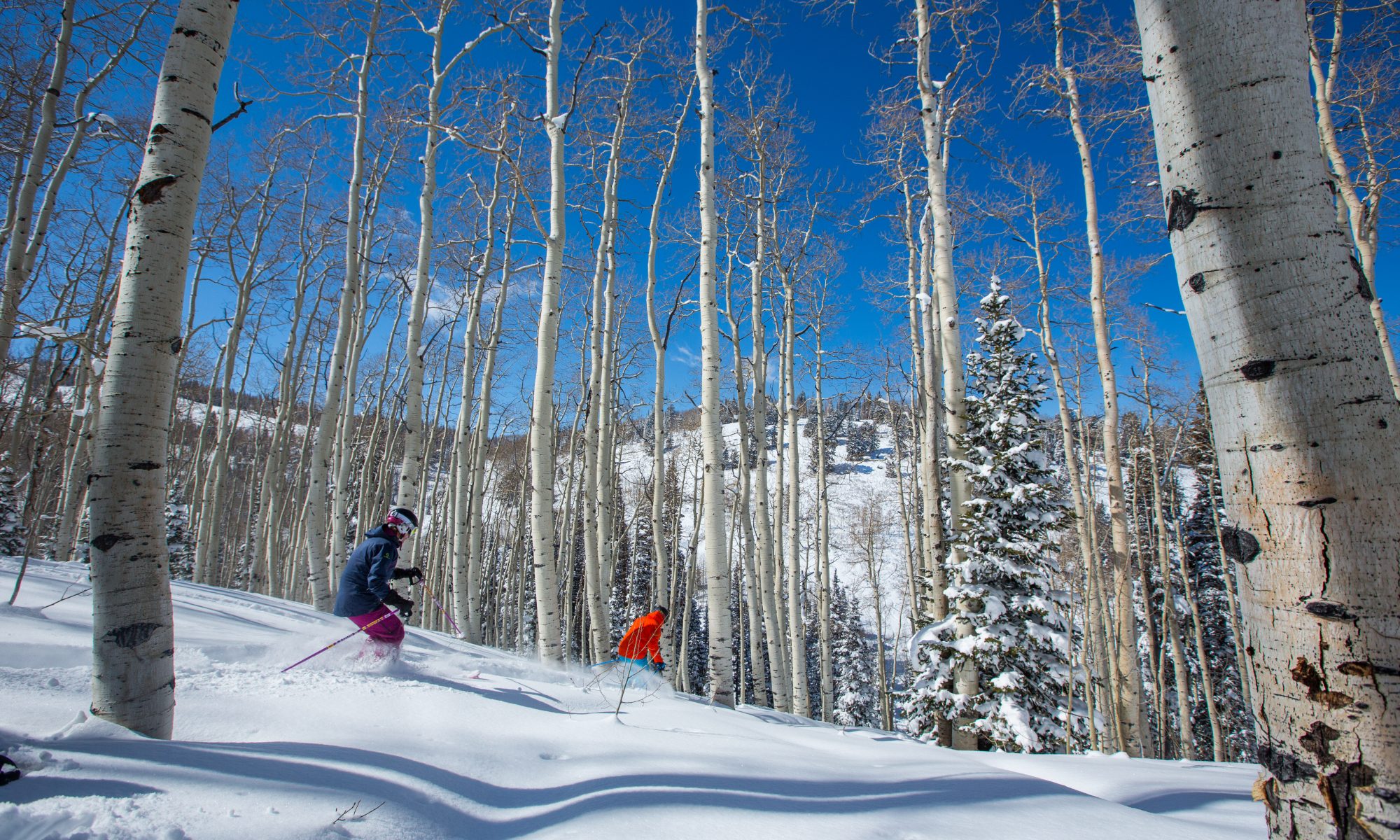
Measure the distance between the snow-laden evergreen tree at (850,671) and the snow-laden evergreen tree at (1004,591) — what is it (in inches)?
688

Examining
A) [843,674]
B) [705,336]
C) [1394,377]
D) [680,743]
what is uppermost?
[705,336]

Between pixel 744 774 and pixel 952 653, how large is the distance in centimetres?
555

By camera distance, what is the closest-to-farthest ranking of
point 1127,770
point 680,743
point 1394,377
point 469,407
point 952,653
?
point 680,743 < point 1127,770 < point 1394,377 < point 952,653 < point 469,407

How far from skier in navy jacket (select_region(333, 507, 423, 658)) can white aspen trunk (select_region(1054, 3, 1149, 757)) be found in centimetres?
877

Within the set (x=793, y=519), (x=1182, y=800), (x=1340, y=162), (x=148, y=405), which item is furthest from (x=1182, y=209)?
(x=793, y=519)

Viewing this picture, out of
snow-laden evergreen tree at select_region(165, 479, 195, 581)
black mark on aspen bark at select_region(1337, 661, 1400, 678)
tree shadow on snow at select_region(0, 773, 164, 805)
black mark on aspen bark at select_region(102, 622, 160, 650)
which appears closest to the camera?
black mark on aspen bark at select_region(1337, 661, 1400, 678)

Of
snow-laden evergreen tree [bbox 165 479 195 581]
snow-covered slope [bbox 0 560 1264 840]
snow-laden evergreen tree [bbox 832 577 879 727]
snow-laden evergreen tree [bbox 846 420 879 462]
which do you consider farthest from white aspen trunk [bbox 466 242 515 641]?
snow-laden evergreen tree [bbox 846 420 879 462]

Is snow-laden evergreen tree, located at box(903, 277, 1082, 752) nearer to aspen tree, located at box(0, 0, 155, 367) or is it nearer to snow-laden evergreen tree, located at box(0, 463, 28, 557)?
aspen tree, located at box(0, 0, 155, 367)

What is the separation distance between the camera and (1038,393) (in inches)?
322

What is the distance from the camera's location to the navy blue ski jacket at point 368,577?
5.09m

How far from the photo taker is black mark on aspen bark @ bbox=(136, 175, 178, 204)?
242 centimetres

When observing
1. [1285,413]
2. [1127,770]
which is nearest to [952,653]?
[1127,770]

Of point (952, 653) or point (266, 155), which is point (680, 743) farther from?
point (266, 155)

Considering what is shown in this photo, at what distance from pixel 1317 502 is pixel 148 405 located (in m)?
3.73
